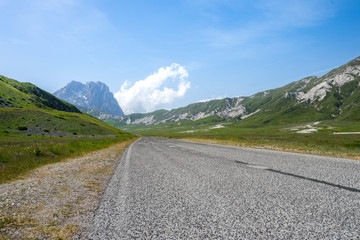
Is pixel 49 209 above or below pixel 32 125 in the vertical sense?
below

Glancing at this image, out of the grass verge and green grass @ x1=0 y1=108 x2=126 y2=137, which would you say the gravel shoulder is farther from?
green grass @ x1=0 y1=108 x2=126 y2=137

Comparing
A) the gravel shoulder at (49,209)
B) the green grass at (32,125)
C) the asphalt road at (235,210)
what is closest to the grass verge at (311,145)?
the asphalt road at (235,210)

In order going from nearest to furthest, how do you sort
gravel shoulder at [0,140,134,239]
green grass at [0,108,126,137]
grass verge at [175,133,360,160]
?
gravel shoulder at [0,140,134,239] < grass verge at [175,133,360,160] < green grass at [0,108,126,137]

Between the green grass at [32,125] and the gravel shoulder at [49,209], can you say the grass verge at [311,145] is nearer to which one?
the gravel shoulder at [49,209]

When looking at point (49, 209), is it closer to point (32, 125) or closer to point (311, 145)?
point (311, 145)

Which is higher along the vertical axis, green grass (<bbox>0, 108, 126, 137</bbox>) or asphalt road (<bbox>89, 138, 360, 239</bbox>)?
green grass (<bbox>0, 108, 126, 137</bbox>)

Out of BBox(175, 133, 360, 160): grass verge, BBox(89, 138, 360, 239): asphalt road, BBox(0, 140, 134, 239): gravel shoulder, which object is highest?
BBox(0, 140, 134, 239): gravel shoulder

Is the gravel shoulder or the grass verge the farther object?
the grass verge

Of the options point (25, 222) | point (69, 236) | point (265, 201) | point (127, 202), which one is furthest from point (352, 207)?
point (25, 222)

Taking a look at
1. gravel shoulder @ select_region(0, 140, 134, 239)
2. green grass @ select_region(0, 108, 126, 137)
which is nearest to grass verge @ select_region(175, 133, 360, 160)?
gravel shoulder @ select_region(0, 140, 134, 239)

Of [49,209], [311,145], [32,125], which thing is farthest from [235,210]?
[32,125]

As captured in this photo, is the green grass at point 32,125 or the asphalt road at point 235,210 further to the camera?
the green grass at point 32,125

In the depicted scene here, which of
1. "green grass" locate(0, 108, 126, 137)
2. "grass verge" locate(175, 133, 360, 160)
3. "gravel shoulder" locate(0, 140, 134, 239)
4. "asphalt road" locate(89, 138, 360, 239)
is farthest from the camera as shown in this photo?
"green grass" locate(0, 108, 126, 137)

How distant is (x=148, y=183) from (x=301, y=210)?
499 centimetres
